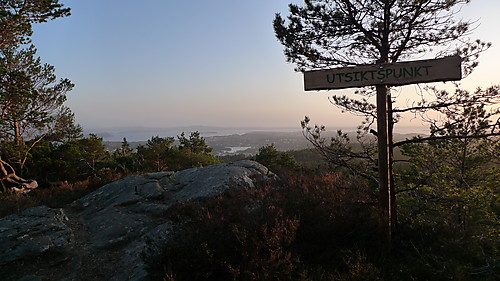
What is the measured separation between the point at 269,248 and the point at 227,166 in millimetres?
5794

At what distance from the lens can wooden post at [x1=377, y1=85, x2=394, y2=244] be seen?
429 cm

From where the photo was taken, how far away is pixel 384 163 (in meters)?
4.41

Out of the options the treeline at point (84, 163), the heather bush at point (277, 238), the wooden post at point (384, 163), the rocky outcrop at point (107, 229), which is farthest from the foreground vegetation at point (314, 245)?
the treeline at point (84, 163)

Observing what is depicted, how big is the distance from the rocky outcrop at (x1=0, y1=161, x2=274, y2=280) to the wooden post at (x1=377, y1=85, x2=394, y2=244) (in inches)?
162

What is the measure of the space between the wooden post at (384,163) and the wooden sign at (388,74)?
0.30 metres

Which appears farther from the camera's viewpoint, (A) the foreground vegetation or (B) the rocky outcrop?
(B) the rocky outcrop

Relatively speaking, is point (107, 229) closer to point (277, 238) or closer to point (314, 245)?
point (277, 238)

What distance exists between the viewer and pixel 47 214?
6652mm

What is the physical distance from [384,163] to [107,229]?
6.78 m

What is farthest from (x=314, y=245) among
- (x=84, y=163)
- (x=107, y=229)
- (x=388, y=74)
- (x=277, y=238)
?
(x=84, y=163)

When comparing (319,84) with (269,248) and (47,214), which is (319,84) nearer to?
(269,248)

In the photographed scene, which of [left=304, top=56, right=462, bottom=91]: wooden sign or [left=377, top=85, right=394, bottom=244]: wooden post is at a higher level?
[left=304, top=56, right=462, bottom=91]: wooden sign

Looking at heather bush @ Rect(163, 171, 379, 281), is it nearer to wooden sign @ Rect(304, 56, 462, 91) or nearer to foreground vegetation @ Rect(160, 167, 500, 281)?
foreground vegetation @ Rect(160, 167, 500, 281)

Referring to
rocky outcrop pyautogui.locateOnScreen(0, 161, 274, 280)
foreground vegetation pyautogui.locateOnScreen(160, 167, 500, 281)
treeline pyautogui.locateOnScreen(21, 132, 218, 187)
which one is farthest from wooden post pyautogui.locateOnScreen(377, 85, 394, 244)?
treeline pyautogui.locateOnScreen(21, 132, 218, 187)
